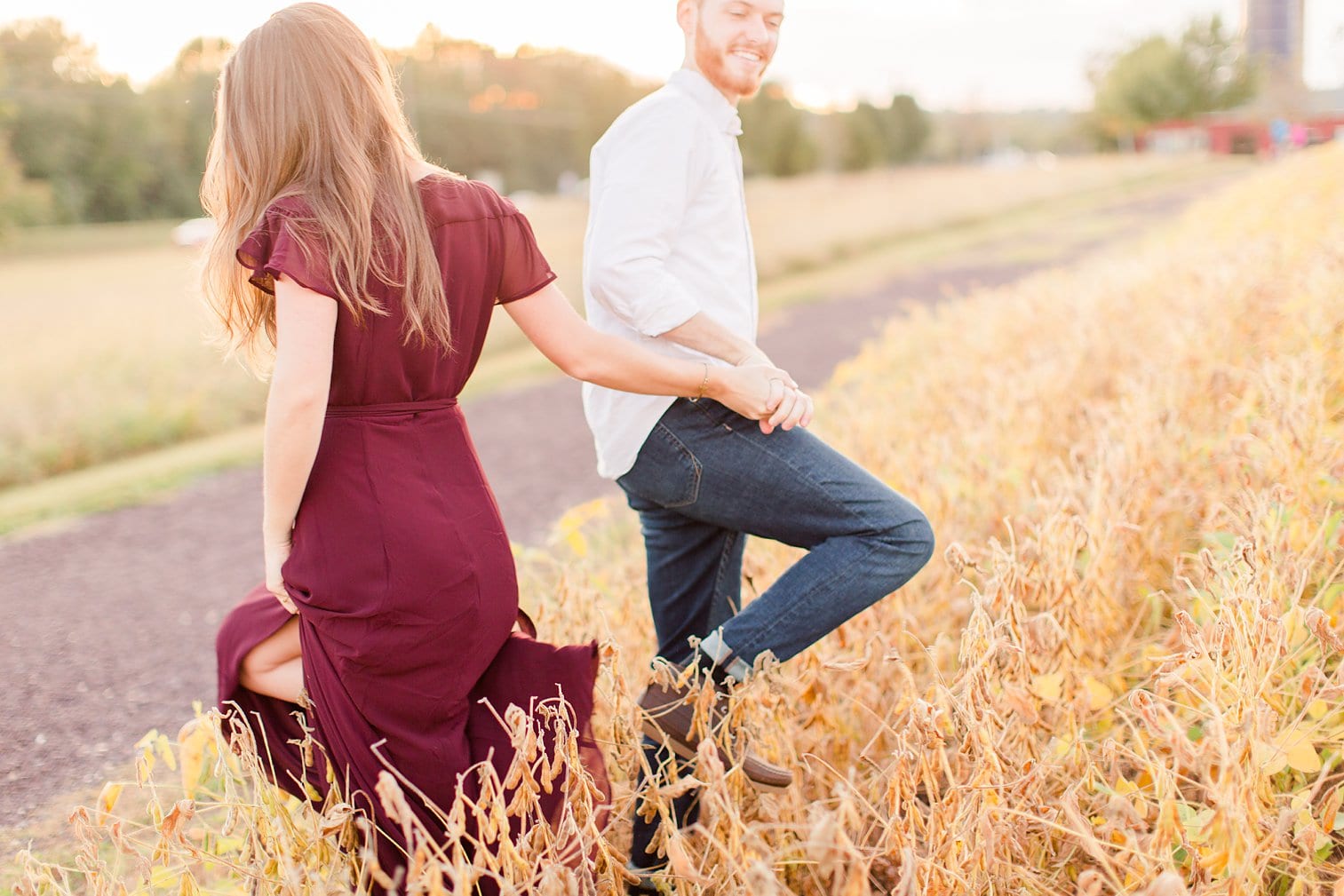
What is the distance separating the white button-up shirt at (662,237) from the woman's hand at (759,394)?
0.15m

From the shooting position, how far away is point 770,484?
7.36 ft

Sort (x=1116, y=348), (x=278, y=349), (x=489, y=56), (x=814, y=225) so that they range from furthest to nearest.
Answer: (x=489, y=56) → (x=814, y=225) → (x=1116, y=348) → (x=278, y=349)

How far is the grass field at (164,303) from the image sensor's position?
8672 millimetres

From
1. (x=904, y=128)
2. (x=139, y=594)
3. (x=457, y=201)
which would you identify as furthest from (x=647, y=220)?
(x=904, y=128)

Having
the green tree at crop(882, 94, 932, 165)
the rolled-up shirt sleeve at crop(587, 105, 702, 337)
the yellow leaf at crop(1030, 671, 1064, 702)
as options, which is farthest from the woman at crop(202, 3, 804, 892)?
the green tree at crop(882, 94, 932, 165)

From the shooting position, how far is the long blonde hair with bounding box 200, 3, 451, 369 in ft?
6.13

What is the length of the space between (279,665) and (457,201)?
1044mm

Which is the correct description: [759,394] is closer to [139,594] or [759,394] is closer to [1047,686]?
[1047,686]

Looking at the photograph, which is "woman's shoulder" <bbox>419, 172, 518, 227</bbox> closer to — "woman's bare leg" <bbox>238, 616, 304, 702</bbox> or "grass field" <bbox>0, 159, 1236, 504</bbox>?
"grass field" <bbox>0, 159, 1236, 504</bbox>

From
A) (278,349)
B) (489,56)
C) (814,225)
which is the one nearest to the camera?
(278,349)

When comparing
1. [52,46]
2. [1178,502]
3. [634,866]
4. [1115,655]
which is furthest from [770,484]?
[52,46]

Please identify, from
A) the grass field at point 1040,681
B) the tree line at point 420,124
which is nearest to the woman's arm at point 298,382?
the grass field at point 1040,681

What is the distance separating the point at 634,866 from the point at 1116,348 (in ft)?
14.5

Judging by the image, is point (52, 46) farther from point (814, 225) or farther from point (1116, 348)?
point (1116, 348)
